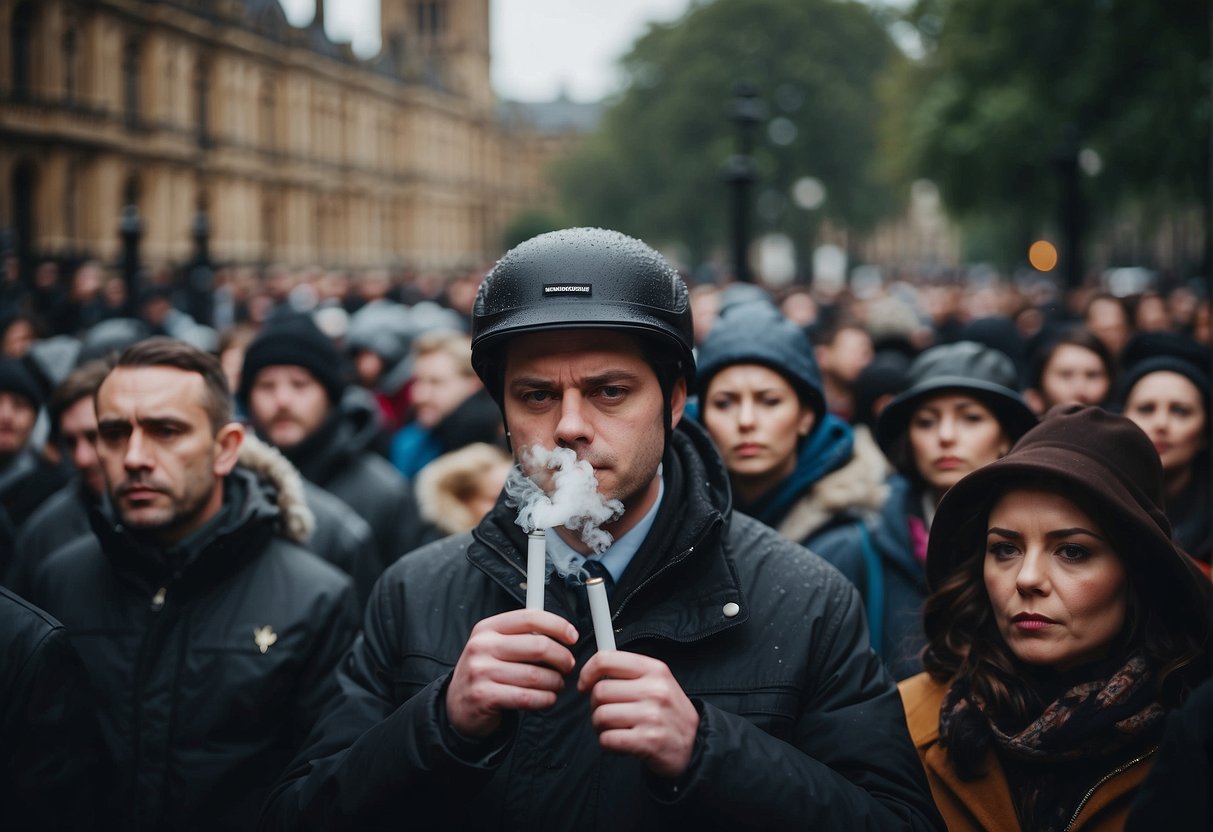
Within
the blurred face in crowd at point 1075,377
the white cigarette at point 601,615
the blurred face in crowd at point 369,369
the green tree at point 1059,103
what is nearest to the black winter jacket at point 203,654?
the white cigarette at point 601,615

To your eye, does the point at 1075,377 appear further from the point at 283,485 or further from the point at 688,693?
the point at 688,693

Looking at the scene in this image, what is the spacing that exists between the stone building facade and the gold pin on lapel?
78.1 ft

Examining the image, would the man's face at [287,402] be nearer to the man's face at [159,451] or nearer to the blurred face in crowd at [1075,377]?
the man's face at [159,451]

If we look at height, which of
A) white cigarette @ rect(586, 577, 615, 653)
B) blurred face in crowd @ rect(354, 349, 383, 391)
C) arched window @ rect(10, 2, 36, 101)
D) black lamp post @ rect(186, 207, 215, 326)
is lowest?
white cigarette @ rect(586, 577, 615, 653)

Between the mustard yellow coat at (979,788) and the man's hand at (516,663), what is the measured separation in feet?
3.57

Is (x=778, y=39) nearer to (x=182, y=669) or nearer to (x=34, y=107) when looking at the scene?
(x=34, y=107)

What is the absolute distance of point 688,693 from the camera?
2.46 metres

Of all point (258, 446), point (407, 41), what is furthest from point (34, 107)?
point (407, 41)

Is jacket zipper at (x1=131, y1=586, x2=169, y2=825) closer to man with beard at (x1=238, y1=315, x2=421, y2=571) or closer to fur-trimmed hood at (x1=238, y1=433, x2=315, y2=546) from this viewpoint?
fur-trimmed hood at (x1=238, y1=433, x2=315, y2=546)

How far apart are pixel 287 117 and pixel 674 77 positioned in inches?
758

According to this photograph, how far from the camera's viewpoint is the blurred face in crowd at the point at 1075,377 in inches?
242

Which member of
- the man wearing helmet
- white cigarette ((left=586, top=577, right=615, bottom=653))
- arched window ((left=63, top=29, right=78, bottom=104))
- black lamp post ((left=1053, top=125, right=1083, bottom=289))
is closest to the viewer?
white cigarette ((left=586, top=577, right=615, bottom=653))

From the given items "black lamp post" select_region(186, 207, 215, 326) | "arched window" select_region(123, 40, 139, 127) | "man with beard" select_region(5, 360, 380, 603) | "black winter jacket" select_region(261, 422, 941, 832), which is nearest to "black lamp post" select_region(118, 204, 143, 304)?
"black lamp post" select_region(186, 207, 215, 326)

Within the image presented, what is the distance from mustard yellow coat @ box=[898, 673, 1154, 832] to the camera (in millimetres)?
2707
